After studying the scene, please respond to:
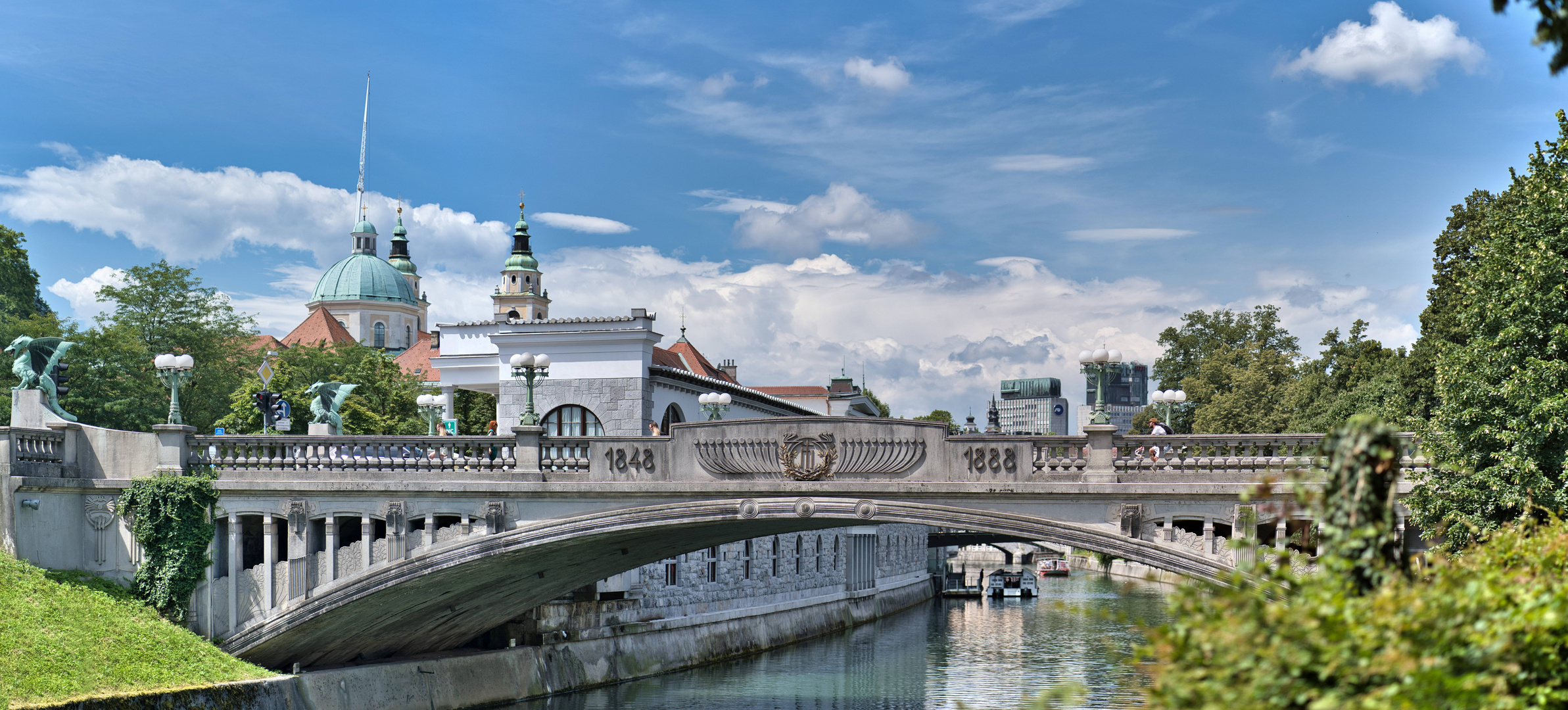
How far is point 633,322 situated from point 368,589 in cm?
1659

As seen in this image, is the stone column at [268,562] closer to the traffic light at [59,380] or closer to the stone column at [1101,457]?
the traffic light at [59,380]

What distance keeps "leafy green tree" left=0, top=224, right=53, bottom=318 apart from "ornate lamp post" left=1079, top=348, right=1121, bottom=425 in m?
42.2

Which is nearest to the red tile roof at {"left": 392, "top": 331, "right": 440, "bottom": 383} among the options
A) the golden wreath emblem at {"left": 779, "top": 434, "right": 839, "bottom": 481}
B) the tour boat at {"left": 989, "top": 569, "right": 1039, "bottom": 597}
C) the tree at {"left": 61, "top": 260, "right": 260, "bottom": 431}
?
the tree at {"left": 61, "top": 260, "right": 260, "bottom": 431}

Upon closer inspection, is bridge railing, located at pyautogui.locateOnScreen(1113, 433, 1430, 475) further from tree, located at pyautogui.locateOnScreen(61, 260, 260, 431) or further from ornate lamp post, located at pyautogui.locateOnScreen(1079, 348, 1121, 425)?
tree, located at pyautogui.locateOnScreen(61, 260, 260, 431)

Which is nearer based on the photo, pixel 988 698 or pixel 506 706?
pixel 506 706

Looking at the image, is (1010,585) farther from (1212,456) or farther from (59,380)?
(59,380)

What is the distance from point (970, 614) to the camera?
6800 cm

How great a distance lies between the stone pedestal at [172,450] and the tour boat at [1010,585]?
60136mm

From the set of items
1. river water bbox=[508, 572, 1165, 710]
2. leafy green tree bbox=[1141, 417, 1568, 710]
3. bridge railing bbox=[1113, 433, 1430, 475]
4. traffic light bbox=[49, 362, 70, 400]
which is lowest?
river water bbox=[508, 572, 1165, 710]

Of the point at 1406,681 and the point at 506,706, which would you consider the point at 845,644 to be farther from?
the point at 1406,681

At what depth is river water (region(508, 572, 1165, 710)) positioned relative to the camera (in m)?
34.8

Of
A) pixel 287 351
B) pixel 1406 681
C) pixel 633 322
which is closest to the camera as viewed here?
pixel 1406 681

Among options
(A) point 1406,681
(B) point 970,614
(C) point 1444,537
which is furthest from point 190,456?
(B) point 970,614

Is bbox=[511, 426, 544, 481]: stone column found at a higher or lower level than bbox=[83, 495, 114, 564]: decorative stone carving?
higher
